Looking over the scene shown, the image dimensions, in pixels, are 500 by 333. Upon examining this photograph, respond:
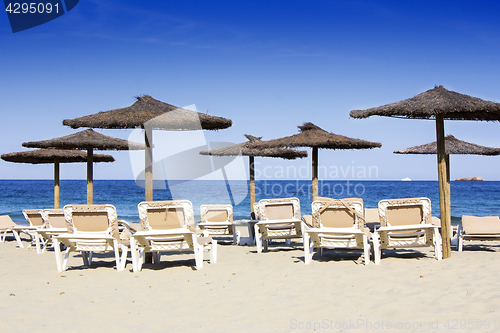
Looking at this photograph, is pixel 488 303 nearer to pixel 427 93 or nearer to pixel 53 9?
pixel 427 93

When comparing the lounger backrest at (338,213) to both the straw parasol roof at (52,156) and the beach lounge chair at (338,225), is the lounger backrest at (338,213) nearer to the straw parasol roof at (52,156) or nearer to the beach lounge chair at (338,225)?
the beach lounge chair at (338,225)

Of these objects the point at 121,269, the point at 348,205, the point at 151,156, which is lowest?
the point at 121,269

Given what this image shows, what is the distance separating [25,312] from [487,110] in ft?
18.8

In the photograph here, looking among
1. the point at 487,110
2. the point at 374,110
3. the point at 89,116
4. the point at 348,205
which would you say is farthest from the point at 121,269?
the point at 487,110

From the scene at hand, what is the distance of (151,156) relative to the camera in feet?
21.0

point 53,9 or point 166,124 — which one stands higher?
point 53,9

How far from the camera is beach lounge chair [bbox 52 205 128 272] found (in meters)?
5.47

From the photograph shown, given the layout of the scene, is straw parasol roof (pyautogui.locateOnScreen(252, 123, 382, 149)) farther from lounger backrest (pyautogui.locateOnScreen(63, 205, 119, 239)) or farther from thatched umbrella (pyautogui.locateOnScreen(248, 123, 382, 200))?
lounger backrest (pyautogui.locateOnScreen(63, 205, 119, 239))

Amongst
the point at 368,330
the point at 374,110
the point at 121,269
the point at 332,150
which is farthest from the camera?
the point at 332,150

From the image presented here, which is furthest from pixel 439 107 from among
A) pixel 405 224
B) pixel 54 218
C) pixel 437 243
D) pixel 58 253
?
pixel 54 218

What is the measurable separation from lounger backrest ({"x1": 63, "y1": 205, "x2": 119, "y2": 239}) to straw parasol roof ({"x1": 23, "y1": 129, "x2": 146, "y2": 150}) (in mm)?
3137

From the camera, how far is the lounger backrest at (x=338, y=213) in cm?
580

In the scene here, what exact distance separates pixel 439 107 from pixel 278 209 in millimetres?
2879

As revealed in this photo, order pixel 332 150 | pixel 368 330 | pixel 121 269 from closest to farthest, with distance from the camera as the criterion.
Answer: pixel 368 330
pixel 121 269
pixel 332 150
